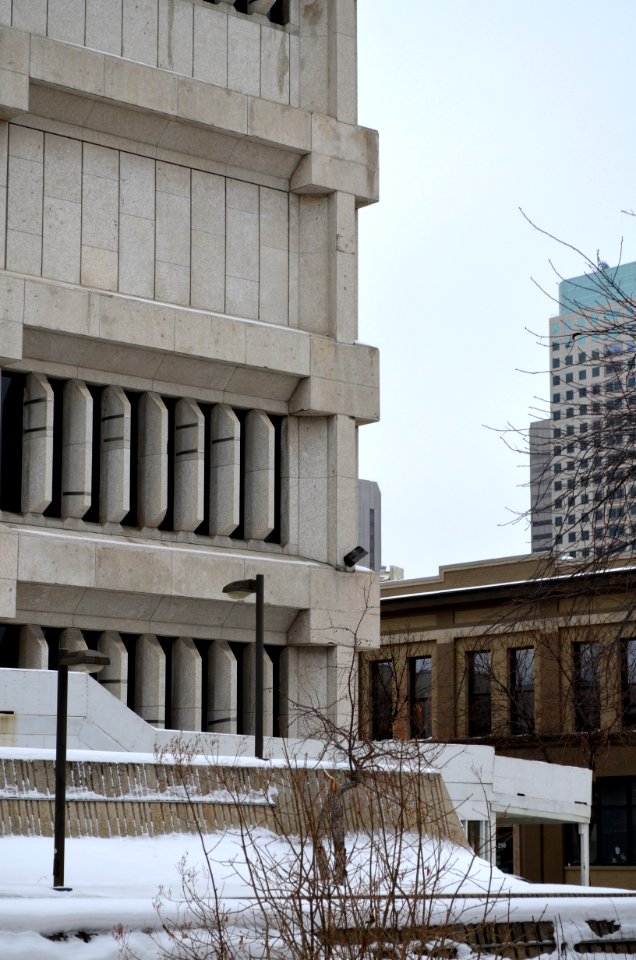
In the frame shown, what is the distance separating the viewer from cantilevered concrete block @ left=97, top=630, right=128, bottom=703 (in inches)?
1431

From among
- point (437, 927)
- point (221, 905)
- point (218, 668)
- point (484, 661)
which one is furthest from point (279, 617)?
point (437, 927)

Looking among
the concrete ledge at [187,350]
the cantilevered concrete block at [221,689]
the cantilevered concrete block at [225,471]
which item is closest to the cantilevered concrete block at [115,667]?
the cantilevered concrete block at [221,689]

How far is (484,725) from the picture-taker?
57.7 metres

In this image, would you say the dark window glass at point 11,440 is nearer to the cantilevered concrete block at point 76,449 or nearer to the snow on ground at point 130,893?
Result: the cantilevered concrete block at point 76,449

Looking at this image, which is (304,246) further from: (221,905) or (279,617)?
(221,905)

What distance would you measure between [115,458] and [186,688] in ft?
18.3

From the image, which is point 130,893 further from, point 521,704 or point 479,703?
point 479,703

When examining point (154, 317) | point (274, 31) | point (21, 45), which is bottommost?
point (154, 317)

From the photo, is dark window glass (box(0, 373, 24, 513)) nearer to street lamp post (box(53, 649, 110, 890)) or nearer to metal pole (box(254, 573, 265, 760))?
metal pole (box(254, 573, 265, 760))

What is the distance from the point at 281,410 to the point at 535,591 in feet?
87.6

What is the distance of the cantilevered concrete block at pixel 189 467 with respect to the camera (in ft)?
126

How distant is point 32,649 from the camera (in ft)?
116

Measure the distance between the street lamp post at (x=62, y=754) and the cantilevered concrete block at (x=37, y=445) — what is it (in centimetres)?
1613

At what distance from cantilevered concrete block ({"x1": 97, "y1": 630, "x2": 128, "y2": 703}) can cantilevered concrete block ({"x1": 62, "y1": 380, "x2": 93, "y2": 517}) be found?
2897 mm
